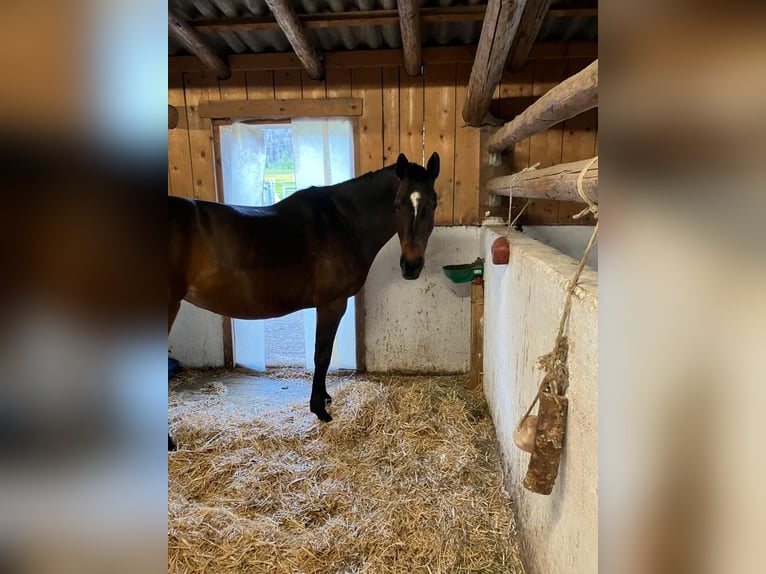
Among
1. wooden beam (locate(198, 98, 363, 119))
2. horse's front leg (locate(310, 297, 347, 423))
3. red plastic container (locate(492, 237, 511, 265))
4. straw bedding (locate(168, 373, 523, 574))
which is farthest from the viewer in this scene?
wooden beam (locate(198, 98, 363, 119))

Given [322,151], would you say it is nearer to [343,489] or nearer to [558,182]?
[558,182]

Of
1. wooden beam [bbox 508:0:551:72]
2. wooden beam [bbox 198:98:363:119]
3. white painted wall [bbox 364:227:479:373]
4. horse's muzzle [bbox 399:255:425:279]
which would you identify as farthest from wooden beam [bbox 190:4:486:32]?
horse's muzzle [bbox 399:255:425:279]

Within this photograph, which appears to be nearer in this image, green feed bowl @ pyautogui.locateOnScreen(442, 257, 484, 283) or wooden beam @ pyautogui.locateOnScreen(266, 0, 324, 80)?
wooden beam @ pyautogui.locateOnScreen(266, 0, 324, 80)

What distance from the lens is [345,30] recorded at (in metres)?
2.65

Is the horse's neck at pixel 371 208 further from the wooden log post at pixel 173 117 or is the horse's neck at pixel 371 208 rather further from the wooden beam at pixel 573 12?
the wooden log post at pixel 173 117

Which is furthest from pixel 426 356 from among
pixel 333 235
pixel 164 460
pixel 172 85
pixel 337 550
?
pixel 164 460

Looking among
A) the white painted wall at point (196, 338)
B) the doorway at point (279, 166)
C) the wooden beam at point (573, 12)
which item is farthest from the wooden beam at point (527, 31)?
the white painted wall at point (196, 338)

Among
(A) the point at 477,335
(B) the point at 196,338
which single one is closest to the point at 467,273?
(A) the point at 477,335

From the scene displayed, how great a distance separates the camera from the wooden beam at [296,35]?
82.2 inches

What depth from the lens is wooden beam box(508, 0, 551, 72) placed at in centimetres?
223

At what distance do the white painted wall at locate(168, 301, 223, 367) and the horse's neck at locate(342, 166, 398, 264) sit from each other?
4.54ft

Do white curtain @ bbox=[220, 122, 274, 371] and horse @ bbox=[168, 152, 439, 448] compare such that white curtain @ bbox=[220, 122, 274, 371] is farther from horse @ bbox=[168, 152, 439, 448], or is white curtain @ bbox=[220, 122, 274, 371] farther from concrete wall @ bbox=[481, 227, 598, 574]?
concrete wall @ bbox=[481, 227, 598, 574]

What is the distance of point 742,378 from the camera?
18 centimetres

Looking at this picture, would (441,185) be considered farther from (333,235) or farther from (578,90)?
(578,90)
